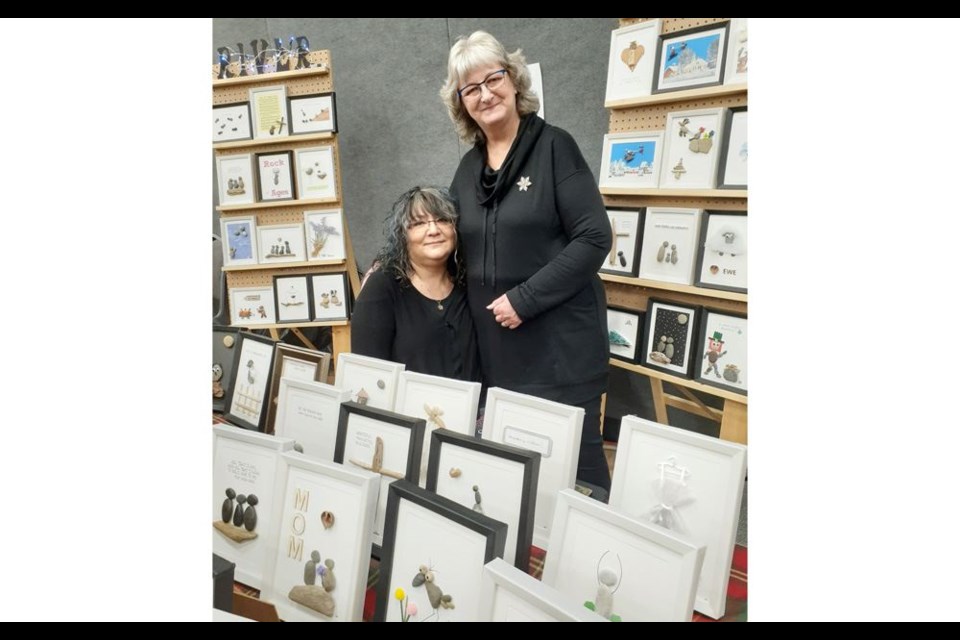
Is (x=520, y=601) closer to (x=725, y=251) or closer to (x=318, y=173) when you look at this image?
(x=725, y=251)

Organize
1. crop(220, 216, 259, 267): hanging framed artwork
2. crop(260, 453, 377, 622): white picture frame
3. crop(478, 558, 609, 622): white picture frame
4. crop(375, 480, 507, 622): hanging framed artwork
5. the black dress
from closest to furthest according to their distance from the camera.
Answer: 1. crop(478, 558, 609, 622): white picture frame
2. crop(375, 480, 507, 622): hanging framed artwork
3. crop(260, 453, 377, 622): white picture frame
4. the black dress
5. crop(220, 216, 259, 267): hanging framed artwork

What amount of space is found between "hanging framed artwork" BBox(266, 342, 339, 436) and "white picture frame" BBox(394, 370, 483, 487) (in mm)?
218

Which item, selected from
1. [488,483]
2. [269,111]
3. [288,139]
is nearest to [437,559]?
[488,483]

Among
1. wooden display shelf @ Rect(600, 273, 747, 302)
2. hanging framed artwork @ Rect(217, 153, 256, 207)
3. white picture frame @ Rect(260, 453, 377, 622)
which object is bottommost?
white picture frame @ Rect(260, 453, 377, 622)

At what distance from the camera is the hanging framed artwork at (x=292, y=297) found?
1244 millimetres

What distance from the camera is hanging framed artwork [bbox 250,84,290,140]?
117 centimetres

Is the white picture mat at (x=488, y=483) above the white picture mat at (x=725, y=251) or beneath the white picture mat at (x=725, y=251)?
beneath

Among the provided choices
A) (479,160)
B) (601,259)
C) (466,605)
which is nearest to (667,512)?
(466,605)

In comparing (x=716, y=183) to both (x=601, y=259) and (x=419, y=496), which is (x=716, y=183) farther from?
(x=419, y=496)

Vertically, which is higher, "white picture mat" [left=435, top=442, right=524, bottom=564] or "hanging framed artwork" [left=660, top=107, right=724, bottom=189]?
"hanging framed artwork" [left=660, top=107, right=724, bottom=189]

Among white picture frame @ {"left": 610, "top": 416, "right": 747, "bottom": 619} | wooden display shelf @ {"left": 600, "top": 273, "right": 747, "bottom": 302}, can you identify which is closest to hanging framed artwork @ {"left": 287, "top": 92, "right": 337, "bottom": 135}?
wooden display shelf @ {"left": 600, "top": 273, "right": 747, "bottom": 302}

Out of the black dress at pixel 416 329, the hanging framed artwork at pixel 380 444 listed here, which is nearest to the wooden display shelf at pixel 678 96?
the black dress at pixel 416 329

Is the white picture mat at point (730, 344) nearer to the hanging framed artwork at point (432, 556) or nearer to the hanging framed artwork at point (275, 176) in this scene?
the hanging framed artwork at point (432, 556)

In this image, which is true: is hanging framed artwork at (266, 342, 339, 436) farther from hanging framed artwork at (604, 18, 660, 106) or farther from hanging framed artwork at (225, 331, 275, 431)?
hanging framed artwork at (604, 18, 660, 106)
